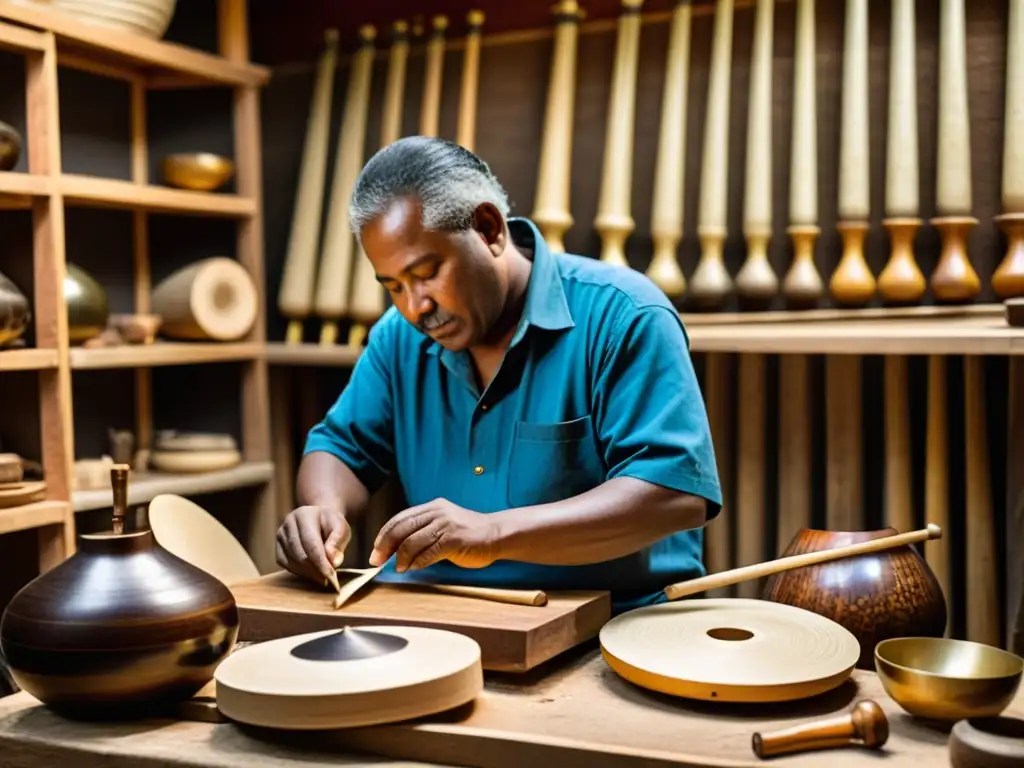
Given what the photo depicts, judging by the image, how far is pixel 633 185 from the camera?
142 inches

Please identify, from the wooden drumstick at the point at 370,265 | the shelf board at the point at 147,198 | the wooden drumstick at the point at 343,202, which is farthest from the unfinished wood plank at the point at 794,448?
the shelf board at the point at 147,198

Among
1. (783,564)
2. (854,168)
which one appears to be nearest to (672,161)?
(854,168)

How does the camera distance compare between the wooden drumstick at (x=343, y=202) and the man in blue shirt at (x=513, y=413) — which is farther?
the wooden drumstick at (x=343, y=202)

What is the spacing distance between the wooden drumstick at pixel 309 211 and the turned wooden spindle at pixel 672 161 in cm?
122

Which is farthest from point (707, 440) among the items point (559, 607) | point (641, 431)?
point (559, 607)

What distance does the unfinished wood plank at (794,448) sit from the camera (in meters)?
3.29

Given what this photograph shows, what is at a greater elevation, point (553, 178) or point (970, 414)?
point (553, 178)

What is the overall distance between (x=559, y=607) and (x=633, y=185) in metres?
2.14

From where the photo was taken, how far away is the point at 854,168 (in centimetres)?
317

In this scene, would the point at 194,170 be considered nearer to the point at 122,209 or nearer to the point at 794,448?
the point at 122,209

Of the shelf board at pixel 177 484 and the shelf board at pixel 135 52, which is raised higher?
the shelf board at pixel 135 52

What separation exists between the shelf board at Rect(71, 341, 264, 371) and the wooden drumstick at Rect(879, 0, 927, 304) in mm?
2062

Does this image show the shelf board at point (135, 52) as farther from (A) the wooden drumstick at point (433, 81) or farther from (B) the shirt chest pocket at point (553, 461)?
(B) the shirt chest pocket at point (553, 461)

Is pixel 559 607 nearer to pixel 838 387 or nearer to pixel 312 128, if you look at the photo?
pixel 838 387
